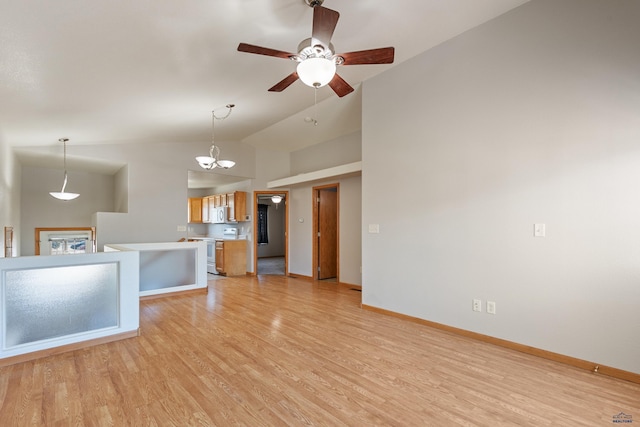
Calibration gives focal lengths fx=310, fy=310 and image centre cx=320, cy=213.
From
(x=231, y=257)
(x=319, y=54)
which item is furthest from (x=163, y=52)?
(x=231, y=257)

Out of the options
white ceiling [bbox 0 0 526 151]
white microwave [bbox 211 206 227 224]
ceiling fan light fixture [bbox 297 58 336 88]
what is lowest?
white microwave [bbox 211 206 227 224]

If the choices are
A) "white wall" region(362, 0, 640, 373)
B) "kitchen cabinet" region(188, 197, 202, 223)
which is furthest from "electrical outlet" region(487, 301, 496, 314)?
"kitchen cabinet" region(188, 197, 202, 223)

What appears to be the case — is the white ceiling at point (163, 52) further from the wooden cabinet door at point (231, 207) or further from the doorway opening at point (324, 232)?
the wooden cabinet door at point (231, 207)

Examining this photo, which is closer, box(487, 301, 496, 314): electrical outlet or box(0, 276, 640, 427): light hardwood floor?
box(0, 276, 640, 427): light hardwood floor

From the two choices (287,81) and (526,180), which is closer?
(287,81)

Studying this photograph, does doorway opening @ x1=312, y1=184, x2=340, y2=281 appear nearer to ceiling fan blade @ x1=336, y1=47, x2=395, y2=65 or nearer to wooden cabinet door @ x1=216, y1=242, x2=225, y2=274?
wooden cabinet door @ x1=216, y1=242, x2=225, y2=274

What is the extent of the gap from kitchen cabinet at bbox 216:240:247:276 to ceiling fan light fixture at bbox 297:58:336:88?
565 centimetres

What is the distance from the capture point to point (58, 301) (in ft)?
9.70

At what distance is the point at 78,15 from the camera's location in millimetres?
2074

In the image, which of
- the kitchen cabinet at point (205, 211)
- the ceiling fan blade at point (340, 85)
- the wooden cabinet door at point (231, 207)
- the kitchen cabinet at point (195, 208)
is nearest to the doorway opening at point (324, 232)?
the wooden cabinet door at point (231, 207)

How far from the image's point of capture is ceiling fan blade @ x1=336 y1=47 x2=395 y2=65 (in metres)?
2.37

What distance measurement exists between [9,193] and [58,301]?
3198 millimetres

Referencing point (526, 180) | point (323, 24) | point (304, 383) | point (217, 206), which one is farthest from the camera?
point (217, 206)

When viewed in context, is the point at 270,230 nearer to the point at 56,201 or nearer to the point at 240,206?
the point at 240,206
